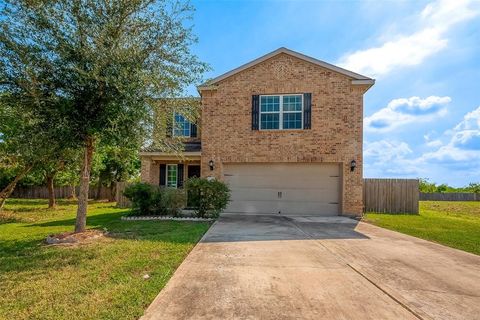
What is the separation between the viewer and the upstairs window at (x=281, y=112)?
1369cm

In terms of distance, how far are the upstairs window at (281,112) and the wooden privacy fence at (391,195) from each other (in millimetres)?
6354

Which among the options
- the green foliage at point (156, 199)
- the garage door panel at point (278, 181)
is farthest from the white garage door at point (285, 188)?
the green foliage at point (156, 199)

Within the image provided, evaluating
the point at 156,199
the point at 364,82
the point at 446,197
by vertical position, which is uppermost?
the point at 364,82

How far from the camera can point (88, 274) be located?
4.95m

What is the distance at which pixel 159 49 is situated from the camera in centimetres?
795

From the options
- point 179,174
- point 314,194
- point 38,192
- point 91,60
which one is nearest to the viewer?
point 91,60

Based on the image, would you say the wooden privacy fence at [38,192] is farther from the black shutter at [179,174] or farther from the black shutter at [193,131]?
the black shutter at [193,131]

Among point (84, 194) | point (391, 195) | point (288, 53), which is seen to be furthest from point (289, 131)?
point (84, 194)

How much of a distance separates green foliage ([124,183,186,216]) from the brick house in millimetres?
2190

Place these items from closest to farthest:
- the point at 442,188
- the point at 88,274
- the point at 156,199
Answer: the point at 88,274 → the point at 156,199 → the point at 442,188

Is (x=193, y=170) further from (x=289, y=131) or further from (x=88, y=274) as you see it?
(x=88, y=274)

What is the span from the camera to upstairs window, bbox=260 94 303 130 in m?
13.7

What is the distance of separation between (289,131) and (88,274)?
33.9ft

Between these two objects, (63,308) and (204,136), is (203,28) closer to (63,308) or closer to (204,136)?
(204,136)
